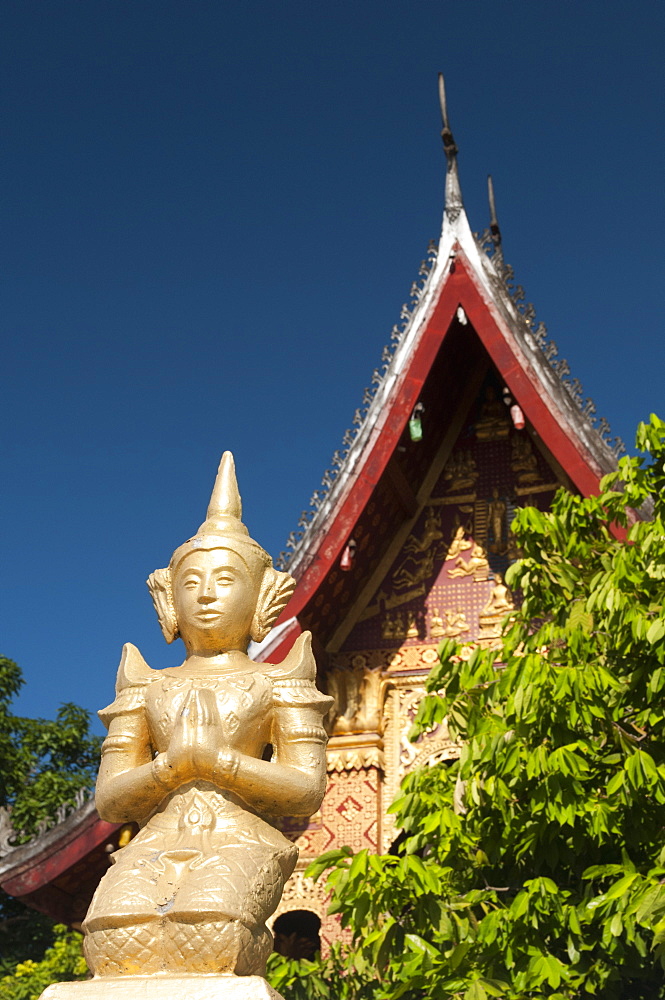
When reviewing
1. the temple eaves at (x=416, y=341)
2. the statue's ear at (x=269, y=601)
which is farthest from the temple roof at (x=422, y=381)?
the statue's ear at (x=269, y=601)

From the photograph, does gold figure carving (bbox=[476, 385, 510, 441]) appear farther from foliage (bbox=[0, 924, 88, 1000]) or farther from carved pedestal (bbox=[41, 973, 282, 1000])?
carved pedestal (bbox=[41, 973, 282, 1000])

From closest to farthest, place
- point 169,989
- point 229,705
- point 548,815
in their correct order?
point 169,989, point 229,705, point 548,815

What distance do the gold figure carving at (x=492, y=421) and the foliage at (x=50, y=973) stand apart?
452 centimetres

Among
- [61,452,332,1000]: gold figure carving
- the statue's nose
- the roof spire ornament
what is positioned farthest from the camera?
the roof spire ornament

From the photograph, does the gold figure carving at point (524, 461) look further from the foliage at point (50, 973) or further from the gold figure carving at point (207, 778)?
the gold figure carving at point (207, 778)

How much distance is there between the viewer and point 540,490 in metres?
8.16

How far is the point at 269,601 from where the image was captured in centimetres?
376

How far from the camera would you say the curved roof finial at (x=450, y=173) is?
26.7 ft

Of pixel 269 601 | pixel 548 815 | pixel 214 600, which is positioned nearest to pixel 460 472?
pixel 548 815

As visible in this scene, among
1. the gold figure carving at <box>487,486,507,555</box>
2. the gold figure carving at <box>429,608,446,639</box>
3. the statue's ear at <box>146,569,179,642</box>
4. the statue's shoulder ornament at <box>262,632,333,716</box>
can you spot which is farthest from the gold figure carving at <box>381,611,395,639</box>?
the statue's shoulder ornament at <box>262,632,333,716</box>

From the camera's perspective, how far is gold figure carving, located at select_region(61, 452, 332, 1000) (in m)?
2.95

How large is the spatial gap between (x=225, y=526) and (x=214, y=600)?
30cm

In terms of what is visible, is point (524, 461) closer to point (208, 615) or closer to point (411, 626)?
point (411, 626)

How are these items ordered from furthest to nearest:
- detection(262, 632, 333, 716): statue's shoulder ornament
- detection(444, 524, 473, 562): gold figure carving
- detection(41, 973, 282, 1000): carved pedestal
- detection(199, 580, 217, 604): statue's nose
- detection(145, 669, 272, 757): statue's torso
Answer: detection(444, 524, 473, 562): gold figure carving → detection(199, 580, 217, 604): statue's nose → detection(262, 632, 333, 716): statue's shoulder ornament → detection(145, 669, 272, 757): statue's torso → detection(41, 973, 282, 1000): carved pedestal
